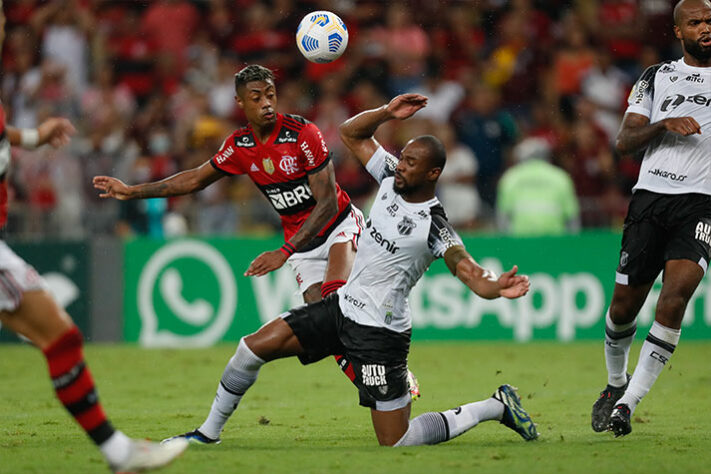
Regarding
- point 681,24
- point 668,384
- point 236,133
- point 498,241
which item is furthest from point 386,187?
point 498,241

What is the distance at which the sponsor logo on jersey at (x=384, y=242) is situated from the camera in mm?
7137

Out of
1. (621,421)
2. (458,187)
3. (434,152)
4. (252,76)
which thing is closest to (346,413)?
→ (621,421)

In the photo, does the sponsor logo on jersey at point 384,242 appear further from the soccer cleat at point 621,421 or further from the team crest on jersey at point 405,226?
the soccer cleat at point 621,421

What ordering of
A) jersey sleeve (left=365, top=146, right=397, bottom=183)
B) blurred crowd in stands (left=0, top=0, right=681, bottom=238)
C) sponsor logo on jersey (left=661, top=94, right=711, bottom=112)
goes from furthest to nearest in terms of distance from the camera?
blurred crowd in stands (left=0, top=0, right=681, bottom=238) < sponsor logo on jersey (left=661, top=94, right=711, bottom=112) < jersey sleeve (left=365, top=146, right=397, bottom=183)

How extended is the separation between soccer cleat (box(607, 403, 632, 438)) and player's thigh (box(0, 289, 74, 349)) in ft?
Result: 12.3

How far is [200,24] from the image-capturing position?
62.5 ft

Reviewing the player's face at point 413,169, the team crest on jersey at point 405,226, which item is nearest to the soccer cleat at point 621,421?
the team crest on jersey at point 405,226

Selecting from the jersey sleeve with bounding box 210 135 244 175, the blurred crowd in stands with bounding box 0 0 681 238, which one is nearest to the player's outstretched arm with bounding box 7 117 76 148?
the jersey sleeve with bounding box 210 135 244 175

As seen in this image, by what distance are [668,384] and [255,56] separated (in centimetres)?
980

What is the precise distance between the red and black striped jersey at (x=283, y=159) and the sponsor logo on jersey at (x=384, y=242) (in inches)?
56.4

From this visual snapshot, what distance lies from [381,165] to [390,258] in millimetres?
977

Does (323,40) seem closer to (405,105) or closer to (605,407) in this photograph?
(405,105)

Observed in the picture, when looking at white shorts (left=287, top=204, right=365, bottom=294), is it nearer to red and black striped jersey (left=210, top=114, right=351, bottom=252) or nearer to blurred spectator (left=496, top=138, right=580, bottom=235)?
red and black striped jersey (left=210, top=114, right=351, bottom=252)

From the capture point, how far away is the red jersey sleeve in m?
8.53
